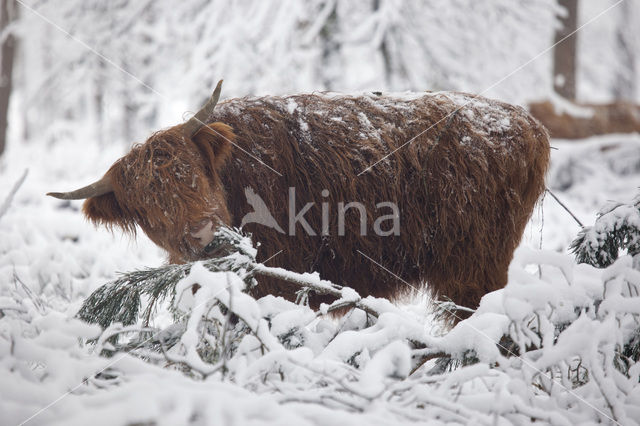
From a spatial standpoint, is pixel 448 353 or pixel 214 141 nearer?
pixel 448 353

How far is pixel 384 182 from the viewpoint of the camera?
3.00 meters

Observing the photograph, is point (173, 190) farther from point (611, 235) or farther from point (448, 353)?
point (611, 235)

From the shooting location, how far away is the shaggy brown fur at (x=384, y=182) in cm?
294

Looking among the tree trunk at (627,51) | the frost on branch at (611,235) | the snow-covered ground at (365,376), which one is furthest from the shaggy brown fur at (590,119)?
the tree trunk at (627,51)

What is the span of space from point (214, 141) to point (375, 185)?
1.05 m

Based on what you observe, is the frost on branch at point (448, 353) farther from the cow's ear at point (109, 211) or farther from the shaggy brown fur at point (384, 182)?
the cow's ear at point (109, 211)

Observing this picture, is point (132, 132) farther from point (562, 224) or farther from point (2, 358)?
point (2, 358)

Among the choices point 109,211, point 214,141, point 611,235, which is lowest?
point 611,235

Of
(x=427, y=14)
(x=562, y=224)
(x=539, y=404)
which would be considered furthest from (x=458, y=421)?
(x=427, y=14)

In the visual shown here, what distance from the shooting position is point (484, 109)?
10.2ft

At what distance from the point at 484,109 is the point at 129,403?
2.71 m

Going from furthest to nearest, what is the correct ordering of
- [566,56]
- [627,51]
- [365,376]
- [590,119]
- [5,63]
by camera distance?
[627,51], [590,119], [566,56], [5,63], [365,376]

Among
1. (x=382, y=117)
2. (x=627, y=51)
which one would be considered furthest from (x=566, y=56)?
(x=627, y=51)

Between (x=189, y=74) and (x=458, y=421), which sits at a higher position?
(x=189, y=74)
